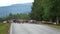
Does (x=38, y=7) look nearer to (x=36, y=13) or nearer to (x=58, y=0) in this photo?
(x=36, y=13)

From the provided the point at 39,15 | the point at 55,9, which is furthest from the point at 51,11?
the point at 39,15

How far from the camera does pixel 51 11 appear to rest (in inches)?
2293

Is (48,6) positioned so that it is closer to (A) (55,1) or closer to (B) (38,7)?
(A) (55,1)

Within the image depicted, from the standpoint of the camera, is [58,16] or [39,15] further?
[39,15]

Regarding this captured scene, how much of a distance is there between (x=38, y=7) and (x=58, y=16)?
32.3 meters

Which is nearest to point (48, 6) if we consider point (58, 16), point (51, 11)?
point (51, 11)

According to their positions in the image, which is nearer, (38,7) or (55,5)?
(55,5)

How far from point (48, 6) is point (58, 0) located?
3241mm

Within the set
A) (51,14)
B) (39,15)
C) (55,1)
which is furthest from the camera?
(39,15)

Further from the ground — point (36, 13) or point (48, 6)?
point (48, 6)

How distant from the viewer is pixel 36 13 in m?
95.9

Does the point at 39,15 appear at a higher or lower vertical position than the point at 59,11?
lower

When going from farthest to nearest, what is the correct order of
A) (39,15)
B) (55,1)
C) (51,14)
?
1. (39,15)
2. (51,14)
3. (55,1)

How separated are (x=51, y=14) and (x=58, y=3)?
461 centimetres
